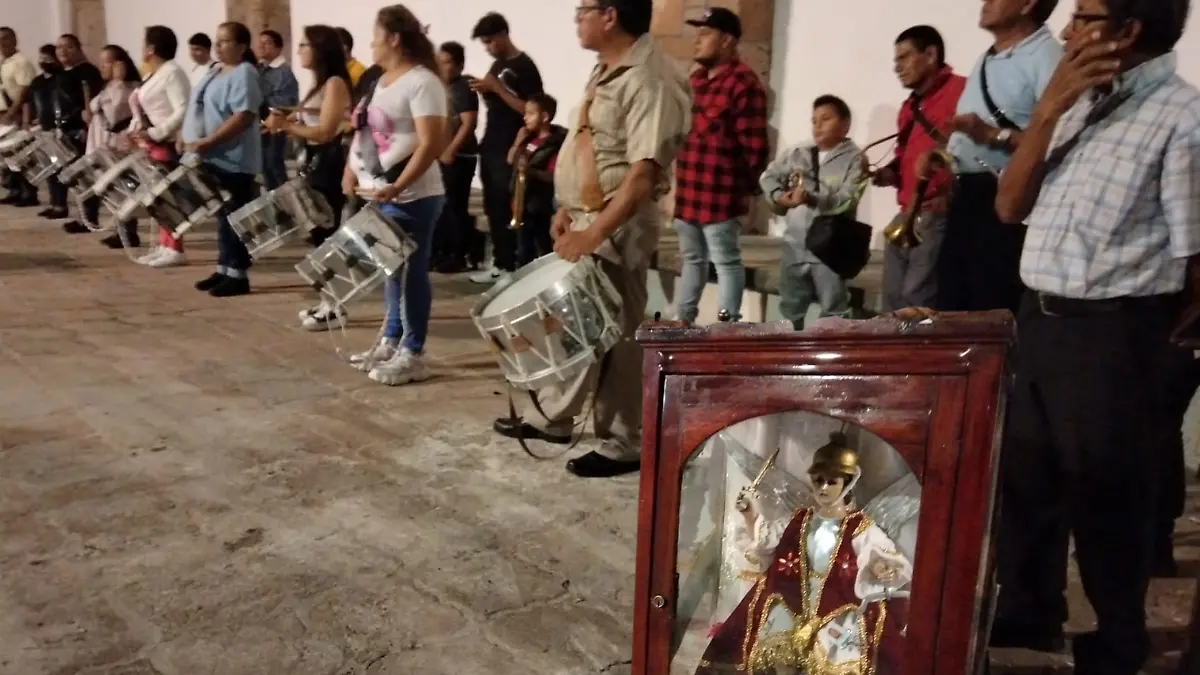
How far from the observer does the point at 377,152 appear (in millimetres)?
4148

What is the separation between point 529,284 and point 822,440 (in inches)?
64.8

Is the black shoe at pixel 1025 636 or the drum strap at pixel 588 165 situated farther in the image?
the drum strap at pixel 588 165

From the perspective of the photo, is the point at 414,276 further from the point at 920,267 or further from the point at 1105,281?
the point at 1105,281

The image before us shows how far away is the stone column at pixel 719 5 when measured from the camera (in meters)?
5.79

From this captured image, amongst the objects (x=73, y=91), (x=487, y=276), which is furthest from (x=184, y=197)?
(x=73, y=91)

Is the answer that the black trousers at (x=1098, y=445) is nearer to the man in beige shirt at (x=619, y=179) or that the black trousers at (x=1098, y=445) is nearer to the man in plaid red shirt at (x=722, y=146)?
the man in beige shirt at (x=619, y=179)

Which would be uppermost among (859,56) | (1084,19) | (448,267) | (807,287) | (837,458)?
(859,56)

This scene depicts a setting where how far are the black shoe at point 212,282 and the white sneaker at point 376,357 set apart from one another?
192 centimetres

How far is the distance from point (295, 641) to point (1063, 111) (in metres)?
1.95

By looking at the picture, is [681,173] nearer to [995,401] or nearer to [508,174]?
[508,174]

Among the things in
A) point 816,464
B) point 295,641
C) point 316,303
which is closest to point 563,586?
point 295,641

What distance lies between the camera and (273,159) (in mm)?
7535

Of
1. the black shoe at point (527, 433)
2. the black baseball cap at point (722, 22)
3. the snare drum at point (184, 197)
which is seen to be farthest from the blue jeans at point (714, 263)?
the snare drum at point (184, 197)

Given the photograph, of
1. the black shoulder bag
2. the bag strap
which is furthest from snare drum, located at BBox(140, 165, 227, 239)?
the bag strap
